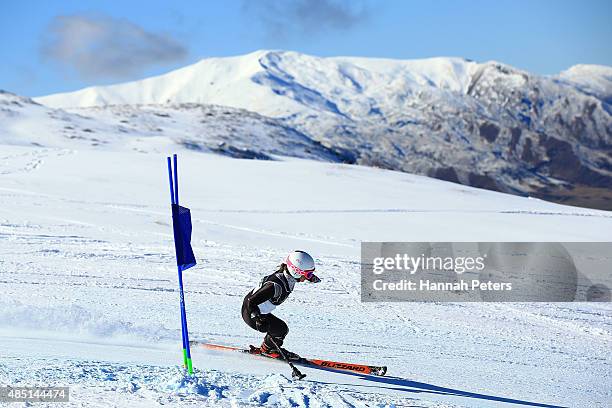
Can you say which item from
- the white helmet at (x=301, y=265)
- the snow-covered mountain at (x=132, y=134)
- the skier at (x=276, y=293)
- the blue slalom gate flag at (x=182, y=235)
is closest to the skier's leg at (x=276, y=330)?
the skier at (x=276, y=293)

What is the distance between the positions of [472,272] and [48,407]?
54.2 feet

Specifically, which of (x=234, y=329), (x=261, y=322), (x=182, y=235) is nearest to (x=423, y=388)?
(x=261, y=322)

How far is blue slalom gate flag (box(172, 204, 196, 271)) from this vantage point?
27.9 feet

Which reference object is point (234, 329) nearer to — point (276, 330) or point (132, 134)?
point (276, 330)

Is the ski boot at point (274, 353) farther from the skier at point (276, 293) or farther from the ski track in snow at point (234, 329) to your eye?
the ski track in snow at point (234, 329)

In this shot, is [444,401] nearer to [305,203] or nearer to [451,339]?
[451,339]

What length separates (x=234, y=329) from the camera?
1252cm

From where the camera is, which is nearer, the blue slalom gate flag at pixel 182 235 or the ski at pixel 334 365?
the blue slalom gate flag at pixel 182 235

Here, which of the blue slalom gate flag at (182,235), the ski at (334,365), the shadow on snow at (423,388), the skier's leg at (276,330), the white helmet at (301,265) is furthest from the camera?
the ski at (334,365)

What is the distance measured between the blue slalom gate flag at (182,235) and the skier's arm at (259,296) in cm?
112

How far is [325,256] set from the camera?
2273 cm

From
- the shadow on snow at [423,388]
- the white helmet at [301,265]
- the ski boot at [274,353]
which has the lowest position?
the shadow on snow at [423,388]

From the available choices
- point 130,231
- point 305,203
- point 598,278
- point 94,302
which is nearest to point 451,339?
point 94,302

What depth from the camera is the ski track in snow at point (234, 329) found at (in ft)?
27.4
